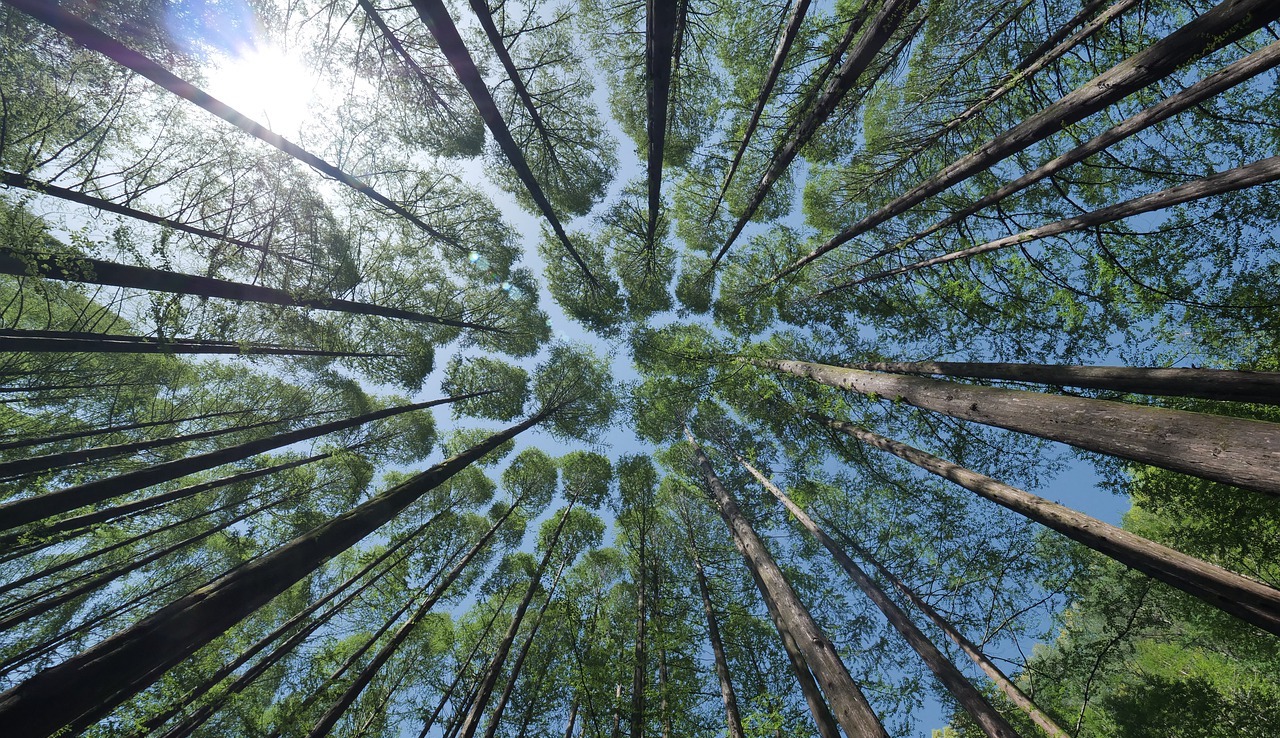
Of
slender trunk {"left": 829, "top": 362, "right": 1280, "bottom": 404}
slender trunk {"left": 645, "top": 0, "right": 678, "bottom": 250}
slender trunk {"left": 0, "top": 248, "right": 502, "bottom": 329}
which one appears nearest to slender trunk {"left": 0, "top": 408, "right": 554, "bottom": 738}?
slender trunk {"left": 0, "top": 248, "right": 502, "bottom": 329}

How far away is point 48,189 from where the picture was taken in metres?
4.62

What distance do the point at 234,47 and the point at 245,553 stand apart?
40.7 ft

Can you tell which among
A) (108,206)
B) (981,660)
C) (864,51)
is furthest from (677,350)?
(108,206)

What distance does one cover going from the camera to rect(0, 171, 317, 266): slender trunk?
422 cm

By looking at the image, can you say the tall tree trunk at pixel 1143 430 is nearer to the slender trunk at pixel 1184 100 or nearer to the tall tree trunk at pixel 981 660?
Result: the slender trunk at pixel 1184 100

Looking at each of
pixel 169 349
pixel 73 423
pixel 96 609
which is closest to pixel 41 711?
pixel 169 349

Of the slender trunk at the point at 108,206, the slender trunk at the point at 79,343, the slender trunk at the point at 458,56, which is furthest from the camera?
the slender trunk at the point at 79,343

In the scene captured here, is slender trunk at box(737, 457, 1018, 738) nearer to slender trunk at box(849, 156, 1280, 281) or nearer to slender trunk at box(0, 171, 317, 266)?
slender trunk at box(849, 156, 1280, 281)

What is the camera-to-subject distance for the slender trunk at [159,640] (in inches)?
61.1

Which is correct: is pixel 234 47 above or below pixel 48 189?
above

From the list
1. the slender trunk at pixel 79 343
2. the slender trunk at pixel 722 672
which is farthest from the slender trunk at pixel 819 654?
the slender trunk at pixel 79 343

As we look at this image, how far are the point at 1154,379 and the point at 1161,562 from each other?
158 centimetres

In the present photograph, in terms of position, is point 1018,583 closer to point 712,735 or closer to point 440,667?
point 712,735

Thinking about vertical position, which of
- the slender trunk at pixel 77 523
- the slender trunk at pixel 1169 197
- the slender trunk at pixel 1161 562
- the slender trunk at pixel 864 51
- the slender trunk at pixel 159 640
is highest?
the slender trunk at pixel 864 51
